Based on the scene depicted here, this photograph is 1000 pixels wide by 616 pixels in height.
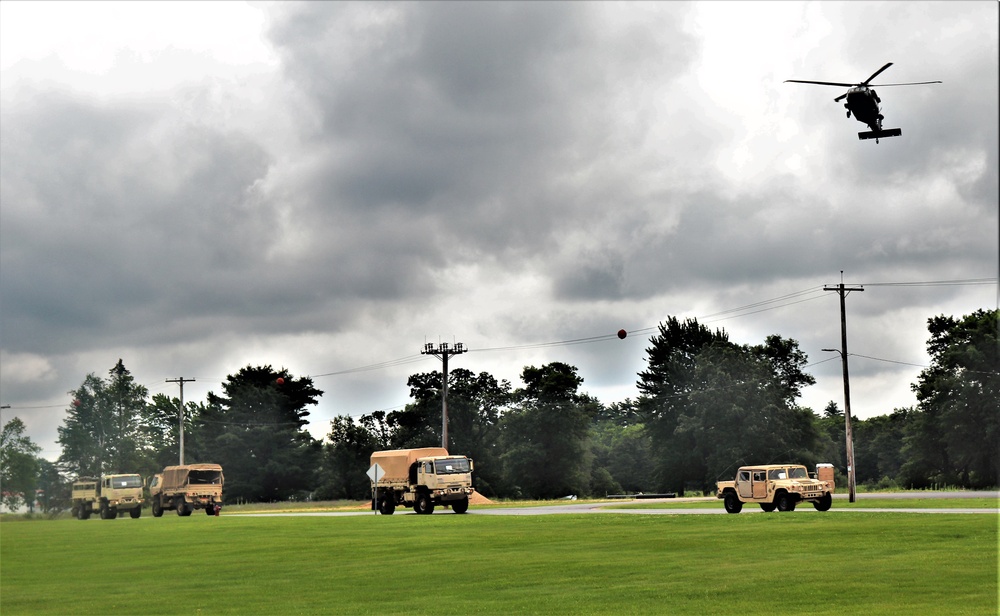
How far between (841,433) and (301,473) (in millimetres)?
72769

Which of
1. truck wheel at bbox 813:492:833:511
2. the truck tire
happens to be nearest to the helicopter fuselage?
truck wheel at bbox 813:492:833:511

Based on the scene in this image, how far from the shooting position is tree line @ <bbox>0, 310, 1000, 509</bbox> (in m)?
98.9

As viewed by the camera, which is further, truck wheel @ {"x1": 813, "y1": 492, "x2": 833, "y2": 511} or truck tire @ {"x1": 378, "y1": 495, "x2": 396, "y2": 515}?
truck tire @ {"x1": 378, "y1": 495, "x2": 396, "y2": 515}

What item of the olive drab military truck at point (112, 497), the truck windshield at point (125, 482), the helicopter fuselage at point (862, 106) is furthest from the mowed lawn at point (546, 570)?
the truck windshield at point (125, 482)

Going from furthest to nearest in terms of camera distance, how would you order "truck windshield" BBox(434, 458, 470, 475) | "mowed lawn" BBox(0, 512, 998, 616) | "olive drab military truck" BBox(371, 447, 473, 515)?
"truck windshield" BBox(434, 458, 470, 475) < "olive drab military truck" BBox(371, 447, 473, 515) < "mowed lawn" BBox(0, 512, 998, 616)

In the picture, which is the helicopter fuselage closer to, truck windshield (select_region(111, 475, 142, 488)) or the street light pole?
the street light pole

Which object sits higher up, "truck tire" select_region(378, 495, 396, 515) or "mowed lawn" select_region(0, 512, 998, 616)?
"mowed lawn" select_region(0, 512, 998, 616)

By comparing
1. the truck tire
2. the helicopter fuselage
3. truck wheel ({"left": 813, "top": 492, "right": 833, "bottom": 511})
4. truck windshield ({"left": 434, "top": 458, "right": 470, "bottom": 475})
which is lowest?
the truck tire

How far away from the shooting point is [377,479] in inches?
2432

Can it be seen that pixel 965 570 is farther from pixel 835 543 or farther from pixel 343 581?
pixel 343 581

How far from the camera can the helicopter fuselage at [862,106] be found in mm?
25828

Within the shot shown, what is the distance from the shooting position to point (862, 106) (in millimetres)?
25828

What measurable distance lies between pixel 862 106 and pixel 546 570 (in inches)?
524

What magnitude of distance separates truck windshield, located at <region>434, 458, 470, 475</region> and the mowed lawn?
741 inches
